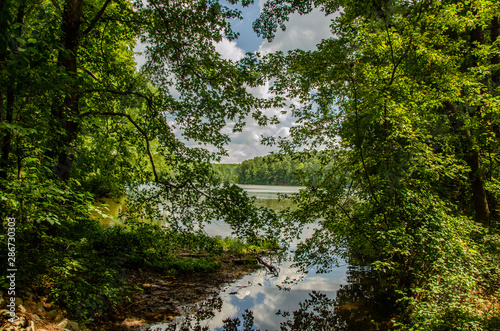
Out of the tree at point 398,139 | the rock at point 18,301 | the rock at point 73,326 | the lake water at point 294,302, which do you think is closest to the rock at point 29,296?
the rock at point 18,301

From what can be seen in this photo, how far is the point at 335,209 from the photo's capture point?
675 centimetres

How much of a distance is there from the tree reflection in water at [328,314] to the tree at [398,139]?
6.31 feet

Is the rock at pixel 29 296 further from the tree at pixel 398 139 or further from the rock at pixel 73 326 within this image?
the tree at pixel 398 139

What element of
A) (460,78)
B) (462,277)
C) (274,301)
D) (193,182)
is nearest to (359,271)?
(274,301)

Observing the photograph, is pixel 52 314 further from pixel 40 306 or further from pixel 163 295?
pixel 163 295

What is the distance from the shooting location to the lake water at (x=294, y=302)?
7246mm

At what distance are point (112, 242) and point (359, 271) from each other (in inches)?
449

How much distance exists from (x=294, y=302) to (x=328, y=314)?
129 centimetres

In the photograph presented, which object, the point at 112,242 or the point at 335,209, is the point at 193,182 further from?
the point at 335,209

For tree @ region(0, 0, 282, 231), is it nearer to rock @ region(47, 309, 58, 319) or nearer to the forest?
the forest

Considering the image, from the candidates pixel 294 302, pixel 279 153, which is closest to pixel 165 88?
pixel 279 153

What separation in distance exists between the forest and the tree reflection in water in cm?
38

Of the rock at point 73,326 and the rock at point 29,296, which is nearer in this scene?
the rock at point 29,296

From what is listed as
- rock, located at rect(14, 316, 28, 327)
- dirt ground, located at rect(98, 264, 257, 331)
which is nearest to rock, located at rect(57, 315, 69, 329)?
rock, located at rect(14, 316, 28, 327)
